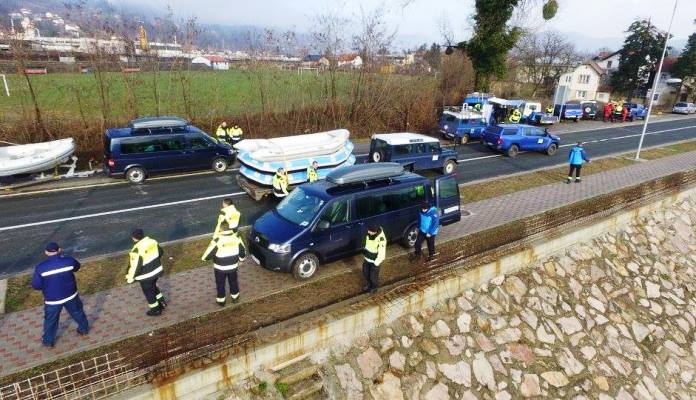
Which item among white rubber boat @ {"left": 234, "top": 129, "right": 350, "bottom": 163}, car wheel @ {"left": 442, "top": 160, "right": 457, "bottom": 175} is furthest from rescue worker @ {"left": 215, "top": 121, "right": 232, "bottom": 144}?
car wheel @ {"left": 442, "top": 160, "right": 457, "bottom": 175}

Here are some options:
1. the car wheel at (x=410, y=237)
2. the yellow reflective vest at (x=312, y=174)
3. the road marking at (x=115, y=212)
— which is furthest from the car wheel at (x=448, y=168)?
the road marking at (x=115, y=212)

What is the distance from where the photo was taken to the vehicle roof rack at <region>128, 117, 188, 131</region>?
1480 centimetres

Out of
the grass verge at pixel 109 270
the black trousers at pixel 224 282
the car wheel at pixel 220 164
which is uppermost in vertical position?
the black trousers at pixel 224 282

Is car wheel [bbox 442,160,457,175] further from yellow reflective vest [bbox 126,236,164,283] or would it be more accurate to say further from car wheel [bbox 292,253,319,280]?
yellow reflective vest [bbox 126,236,164,283]

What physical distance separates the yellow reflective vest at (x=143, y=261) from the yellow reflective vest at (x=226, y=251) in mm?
→ 766

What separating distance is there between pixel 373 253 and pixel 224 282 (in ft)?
8.81

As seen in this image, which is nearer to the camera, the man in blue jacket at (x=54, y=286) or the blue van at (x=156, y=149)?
the man in blue jacket at (x=54, y=286)

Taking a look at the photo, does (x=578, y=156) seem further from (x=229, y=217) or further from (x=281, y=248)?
(x=229, y=217)

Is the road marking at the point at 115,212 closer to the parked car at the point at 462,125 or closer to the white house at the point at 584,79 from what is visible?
the parked car at the point at 462,125

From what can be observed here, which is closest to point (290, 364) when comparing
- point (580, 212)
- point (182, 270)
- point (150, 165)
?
point (182, 270)

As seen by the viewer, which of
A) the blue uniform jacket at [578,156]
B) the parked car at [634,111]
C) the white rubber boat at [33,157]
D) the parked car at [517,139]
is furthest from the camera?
the parked car at [634,111]

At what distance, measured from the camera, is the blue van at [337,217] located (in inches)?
321

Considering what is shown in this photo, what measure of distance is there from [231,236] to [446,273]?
14.8 ft

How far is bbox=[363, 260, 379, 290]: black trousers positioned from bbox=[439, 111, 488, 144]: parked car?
56.1 feet
